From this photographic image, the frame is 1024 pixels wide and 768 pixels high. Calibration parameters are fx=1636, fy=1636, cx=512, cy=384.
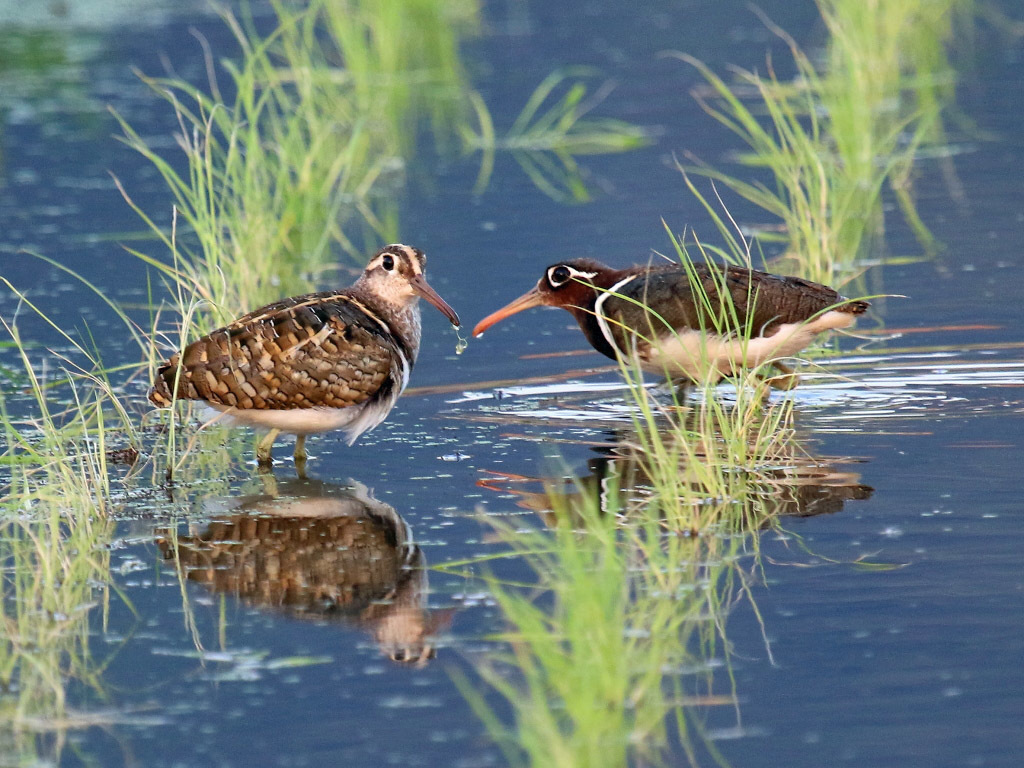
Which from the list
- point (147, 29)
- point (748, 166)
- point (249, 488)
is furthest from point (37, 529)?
point (147, 29)

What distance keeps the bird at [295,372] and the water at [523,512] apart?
261 mm

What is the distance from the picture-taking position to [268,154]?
1232cm

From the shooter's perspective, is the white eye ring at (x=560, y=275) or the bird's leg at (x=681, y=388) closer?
the bird's leg at (x=681, y=388)

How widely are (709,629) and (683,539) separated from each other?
722 mm

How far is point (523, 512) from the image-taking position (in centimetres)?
588

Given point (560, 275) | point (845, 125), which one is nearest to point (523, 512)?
point (560, 275)

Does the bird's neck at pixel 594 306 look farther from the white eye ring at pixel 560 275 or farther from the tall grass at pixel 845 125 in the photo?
the tall grass at pixel 845 125

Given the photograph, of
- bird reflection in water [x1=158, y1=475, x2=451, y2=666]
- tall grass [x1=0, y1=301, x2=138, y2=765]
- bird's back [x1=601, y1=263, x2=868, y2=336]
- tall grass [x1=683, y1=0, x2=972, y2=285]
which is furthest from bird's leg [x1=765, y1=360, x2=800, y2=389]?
tall grass [x1=0, y1=301, x2=138, y2=765]

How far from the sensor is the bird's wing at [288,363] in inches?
246

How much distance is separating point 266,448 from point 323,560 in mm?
1256

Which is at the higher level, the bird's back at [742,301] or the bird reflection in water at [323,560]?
the bird's back at [742,301]

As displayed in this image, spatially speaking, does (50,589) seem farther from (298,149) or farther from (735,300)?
(298,149)

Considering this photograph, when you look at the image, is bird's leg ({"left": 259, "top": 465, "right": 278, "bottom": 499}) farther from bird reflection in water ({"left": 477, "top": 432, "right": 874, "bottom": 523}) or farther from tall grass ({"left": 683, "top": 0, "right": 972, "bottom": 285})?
tall grass ({"left": 683, "top": 0, "right": 972, "bottom": 285})

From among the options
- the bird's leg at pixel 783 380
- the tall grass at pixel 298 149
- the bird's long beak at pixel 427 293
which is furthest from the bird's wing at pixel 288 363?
the bird's leg at pixel 783 380
